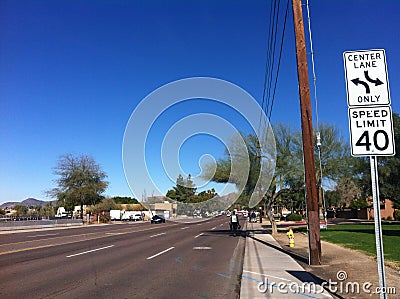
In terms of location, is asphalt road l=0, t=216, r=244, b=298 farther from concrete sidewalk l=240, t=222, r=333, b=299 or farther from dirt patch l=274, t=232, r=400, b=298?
dirt patch l=274, t=232, r=400, b=298

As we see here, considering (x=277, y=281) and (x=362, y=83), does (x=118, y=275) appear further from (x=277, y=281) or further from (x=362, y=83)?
(x=362, y=83)

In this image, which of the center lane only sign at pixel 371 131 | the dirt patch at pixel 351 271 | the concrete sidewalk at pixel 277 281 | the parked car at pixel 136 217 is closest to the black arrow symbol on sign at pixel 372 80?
the center lane only sign at pixel 371 131

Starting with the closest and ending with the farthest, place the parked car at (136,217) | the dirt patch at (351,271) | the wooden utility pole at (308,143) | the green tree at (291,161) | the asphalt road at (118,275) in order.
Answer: the dirt patch at (351,271), the asphalt road at (118,275), the wooden utility pole at (308,143), the green tree at (291,161), the parked car at (136,217)

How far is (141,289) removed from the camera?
909cm

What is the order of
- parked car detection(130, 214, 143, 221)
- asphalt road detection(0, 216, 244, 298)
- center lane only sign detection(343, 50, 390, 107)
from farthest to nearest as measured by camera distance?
parked car detection(130, 214, 143, 221) < asphalt road detection(0, 216, 244, 298) < center lane only sign detection(343, 50, 390, 107)

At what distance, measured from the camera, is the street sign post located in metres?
5.73

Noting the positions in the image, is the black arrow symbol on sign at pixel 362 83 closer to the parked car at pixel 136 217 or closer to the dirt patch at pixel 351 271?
the dirt patch at pixel 351 271

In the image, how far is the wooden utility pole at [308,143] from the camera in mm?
12805

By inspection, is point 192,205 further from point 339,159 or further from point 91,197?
point 339,159

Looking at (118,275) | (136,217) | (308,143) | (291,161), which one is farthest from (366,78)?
(136,217)

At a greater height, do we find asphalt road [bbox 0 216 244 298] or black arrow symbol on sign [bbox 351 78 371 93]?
black arrow symbol on sign [bbox 351 78 371 93]

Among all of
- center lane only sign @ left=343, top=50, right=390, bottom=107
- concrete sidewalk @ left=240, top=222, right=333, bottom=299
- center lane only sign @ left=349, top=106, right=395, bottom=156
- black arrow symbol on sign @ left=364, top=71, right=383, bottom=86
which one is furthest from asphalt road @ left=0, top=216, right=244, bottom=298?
black arrow symbol on sign @ left=364, top=71, right=383, bottom=86

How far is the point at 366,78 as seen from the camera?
593 centimetres

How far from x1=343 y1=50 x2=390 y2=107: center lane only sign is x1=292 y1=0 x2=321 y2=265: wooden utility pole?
290 inches
